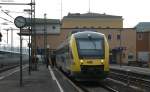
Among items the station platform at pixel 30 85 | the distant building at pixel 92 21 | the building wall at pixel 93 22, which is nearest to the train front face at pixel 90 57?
the station platform at pixel 30 85

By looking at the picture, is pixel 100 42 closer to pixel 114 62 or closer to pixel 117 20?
pixel 114 62

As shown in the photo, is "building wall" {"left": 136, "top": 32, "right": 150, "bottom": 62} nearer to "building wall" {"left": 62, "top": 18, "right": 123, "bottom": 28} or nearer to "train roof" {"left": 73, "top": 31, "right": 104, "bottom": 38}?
"building wall" {"left": 62, "top": 18, "right": 123, "bottom": 28}

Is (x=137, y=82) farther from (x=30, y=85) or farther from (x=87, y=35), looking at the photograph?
(x=30, y=85)

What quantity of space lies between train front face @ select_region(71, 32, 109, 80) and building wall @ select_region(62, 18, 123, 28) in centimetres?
10483

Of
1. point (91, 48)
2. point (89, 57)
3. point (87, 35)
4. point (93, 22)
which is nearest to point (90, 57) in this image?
point (89, 57)

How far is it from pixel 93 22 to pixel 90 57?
108124 mm

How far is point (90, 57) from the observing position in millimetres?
27453

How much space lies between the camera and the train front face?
2717 cm

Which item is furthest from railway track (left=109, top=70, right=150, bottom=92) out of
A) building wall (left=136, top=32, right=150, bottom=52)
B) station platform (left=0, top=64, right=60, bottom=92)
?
building wall (left=136, top=32, right=150, bottom=52)

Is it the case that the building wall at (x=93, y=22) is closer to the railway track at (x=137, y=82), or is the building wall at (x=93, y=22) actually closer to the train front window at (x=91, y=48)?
the railway track at (x=137, y=82)

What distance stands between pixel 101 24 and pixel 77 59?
108 metres

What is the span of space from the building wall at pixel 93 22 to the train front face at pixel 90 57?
104835mm

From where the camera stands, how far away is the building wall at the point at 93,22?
134 meters

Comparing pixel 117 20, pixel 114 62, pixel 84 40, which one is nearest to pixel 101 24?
pixel 117 20
